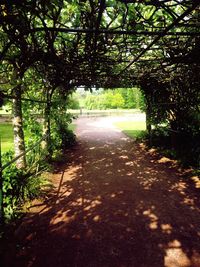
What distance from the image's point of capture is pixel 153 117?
13398mm

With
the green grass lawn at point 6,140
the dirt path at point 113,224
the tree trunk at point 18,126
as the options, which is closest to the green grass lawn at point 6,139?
the green grass lawn at point 6,140

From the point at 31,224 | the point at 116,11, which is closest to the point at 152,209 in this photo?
the point at 31,224

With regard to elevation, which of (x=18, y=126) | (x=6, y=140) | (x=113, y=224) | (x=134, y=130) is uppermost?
(x=18, y=126)

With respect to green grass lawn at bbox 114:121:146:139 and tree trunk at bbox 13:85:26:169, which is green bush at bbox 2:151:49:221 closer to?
tree trunk at bbox 13:85:26:169

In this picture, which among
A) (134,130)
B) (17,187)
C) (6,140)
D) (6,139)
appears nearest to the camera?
(17,187)

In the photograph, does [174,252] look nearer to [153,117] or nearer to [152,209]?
[152,209]

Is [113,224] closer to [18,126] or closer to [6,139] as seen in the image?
[18,126]

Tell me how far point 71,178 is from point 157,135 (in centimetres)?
714

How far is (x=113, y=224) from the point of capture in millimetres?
4973

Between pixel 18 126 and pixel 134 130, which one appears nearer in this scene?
pixel 18 126

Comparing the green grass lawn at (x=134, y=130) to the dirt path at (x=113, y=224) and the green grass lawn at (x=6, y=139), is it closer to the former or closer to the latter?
the green grass lawn at (x=6, y=139)

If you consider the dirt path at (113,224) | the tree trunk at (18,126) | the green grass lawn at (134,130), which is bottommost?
the dirt path at (113,224)

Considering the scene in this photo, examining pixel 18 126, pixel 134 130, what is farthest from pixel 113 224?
pixel 134 130

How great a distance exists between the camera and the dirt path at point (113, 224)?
3910mm
